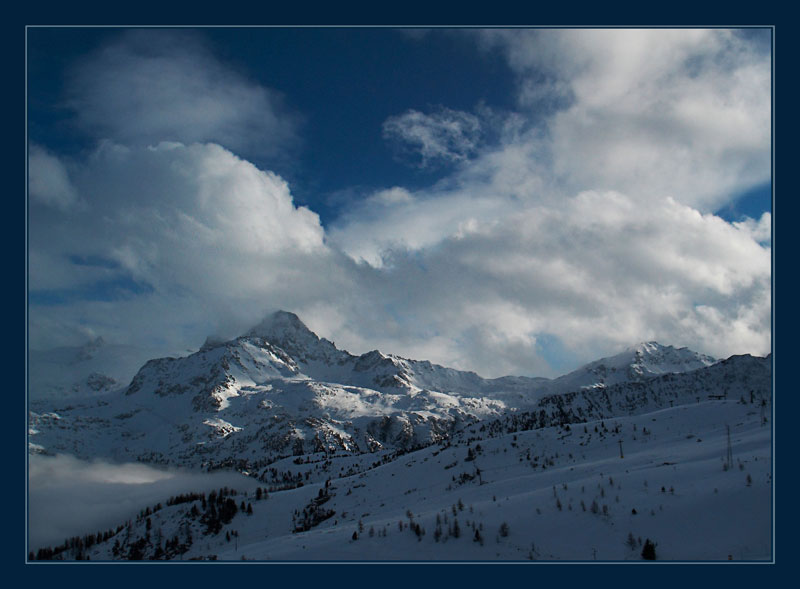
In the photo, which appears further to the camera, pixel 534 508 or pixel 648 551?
pixel 534 508

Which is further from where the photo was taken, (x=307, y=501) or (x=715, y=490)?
(x=307, y=501)

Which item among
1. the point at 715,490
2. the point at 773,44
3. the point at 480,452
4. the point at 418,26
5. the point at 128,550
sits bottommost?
the point at 128,550

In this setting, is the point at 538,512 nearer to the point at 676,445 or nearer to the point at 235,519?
the point at 676,445

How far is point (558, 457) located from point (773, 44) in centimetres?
5268

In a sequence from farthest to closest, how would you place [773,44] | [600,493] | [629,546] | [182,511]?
[182,511], [600,493], [629,546], [773,44]

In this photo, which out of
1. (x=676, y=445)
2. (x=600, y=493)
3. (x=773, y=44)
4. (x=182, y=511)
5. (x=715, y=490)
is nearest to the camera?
(x=773, y=44)

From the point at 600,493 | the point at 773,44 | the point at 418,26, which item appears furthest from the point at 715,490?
the point at 418,26

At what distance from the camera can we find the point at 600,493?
115ft

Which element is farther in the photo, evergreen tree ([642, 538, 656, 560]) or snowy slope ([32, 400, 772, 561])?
snowy slope ([32, 400, 772, 561])

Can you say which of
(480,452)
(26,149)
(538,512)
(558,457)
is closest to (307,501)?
(480,452)

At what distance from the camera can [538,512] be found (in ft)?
107

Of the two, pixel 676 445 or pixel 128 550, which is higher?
pixel 676 445

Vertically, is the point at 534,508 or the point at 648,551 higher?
the point at 648,551

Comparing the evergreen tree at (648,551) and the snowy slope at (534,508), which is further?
the snowy slope at (534,508)
